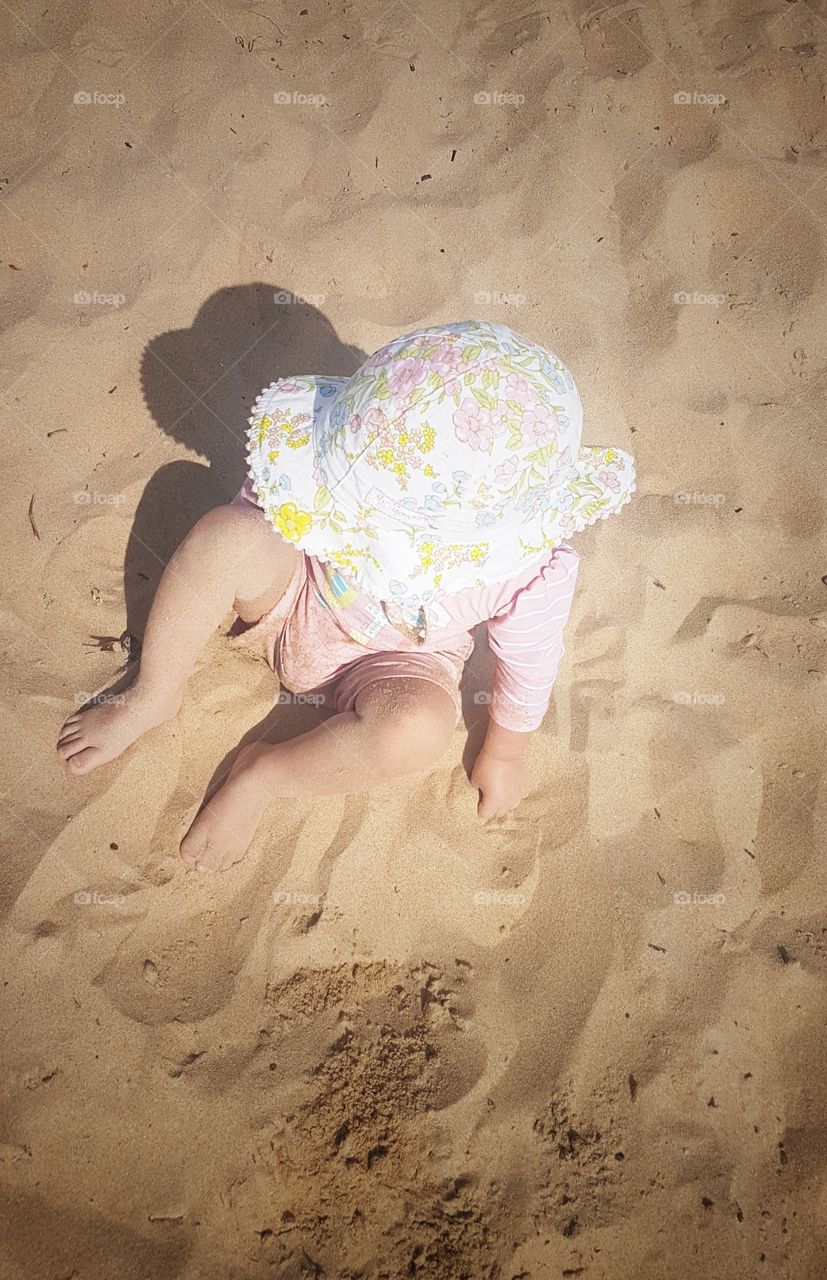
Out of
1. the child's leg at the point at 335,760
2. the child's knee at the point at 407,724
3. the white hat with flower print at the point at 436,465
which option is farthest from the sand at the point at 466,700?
the white hat with flower print at the point at 436,465

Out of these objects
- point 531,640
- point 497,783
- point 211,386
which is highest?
point 211,386

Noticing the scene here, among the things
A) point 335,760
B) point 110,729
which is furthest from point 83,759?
point 335,760

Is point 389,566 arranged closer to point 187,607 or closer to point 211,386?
point 187,607

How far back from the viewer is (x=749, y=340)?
8.89 ft

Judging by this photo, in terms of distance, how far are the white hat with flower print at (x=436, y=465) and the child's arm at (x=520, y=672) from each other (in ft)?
0.39

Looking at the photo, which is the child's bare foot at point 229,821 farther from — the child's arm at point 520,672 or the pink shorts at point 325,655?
the child's arm at point 520,672

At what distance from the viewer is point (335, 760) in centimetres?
191

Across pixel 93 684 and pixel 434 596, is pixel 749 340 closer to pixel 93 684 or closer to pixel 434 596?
pixel 434 596

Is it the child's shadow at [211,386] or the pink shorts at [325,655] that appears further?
the child's shadow at [211,386]

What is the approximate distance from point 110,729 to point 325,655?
1.97 ft

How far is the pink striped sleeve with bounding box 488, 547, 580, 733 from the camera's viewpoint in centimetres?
179

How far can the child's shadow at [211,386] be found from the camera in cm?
235

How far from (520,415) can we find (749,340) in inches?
68.9

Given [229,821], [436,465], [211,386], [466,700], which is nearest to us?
[436,465]
